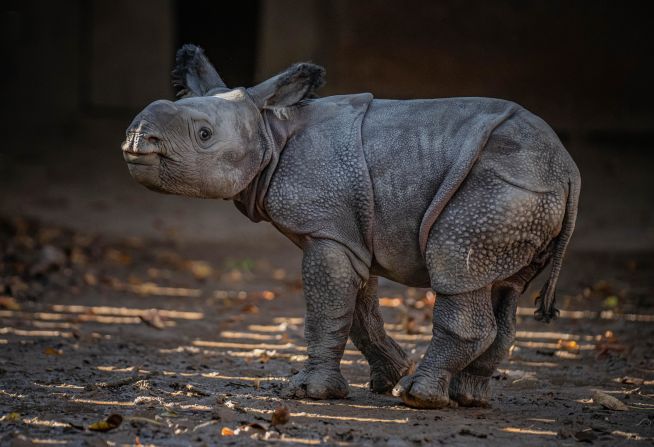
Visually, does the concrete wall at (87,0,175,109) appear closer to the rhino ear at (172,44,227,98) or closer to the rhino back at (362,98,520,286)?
the rhino ear at (172,44,227,98)

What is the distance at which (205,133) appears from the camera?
484cm

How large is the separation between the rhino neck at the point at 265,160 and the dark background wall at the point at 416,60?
769 centimetres

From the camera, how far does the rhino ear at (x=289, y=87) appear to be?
16.9 ft

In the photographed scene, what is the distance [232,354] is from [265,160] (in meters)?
1.92

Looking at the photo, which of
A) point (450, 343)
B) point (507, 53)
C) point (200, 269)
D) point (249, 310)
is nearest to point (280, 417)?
point (450, 343)

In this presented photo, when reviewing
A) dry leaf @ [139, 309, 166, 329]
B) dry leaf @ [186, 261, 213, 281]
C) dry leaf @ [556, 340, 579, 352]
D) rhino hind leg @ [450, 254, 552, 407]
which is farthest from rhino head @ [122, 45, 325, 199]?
dry leaf @ [186, 261, 213, 281]

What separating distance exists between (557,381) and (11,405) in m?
3.07

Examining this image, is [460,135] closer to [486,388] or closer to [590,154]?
[486,388]

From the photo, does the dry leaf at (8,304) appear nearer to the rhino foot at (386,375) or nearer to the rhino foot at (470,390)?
the rhino foot at (386,375)

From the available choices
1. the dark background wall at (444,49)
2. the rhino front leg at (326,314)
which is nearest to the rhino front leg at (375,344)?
the rhino front leg at (326,314)

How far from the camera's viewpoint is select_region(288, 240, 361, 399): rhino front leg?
4.95 m

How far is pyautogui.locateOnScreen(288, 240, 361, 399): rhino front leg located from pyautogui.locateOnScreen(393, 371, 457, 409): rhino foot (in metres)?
0.38

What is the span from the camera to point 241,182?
16.3ft

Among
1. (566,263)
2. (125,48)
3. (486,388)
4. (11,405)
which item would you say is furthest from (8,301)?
(125,48)
